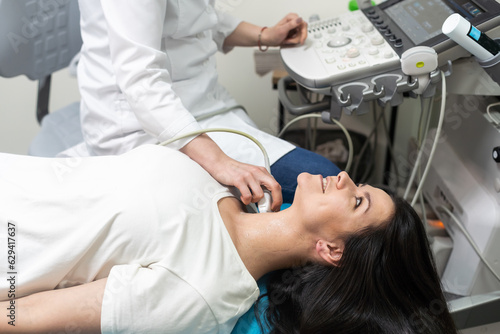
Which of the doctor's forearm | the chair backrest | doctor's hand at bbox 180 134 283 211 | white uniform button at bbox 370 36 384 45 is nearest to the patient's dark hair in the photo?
doctor's hand at bbox 180 134 283 211

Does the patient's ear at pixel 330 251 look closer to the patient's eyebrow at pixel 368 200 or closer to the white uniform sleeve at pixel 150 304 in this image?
the patient's eyebrow at pixel 368 200

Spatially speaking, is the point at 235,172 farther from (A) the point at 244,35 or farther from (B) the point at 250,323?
(A) the point at 244,35

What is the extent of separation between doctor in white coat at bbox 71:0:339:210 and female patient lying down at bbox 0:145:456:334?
0.08 meters

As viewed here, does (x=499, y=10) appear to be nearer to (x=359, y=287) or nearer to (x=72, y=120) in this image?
(x=359, y=287)

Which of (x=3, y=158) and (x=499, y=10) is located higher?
(x=499, y=10)

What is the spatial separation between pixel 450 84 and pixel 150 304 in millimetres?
1040

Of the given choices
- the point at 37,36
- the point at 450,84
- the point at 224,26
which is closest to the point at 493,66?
the point at 450,84

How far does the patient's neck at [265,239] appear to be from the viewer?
1189 mm

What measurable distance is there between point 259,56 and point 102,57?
921 mm

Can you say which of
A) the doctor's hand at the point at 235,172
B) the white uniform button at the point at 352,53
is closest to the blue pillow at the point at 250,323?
the doctor's hand at the point at 235,172

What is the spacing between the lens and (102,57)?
1432mm

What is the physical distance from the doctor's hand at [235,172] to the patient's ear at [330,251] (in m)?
0.14

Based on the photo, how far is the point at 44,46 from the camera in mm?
1707

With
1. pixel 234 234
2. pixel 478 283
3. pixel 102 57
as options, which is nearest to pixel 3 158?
pixel 102 57
